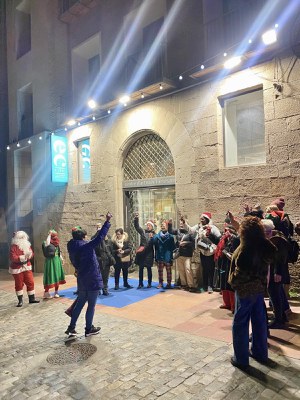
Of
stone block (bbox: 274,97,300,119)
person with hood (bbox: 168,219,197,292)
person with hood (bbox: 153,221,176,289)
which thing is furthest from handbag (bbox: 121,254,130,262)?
stone block (bbox: 274,97,300,119)

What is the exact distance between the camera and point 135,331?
210 inches

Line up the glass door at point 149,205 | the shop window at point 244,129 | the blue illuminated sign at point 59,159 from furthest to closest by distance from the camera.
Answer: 1. the blue illuminated sign at point 59,159
2. the glass door at point 149,205
3. the shop window at point 244,129

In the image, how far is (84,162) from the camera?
40.2 feet

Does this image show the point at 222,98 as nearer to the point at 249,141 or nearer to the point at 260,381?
the point at 249,141

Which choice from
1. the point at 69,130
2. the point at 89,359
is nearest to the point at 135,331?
the point at 89,359

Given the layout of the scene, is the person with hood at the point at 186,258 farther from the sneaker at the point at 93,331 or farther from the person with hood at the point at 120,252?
the sneaker at the point at 93,331

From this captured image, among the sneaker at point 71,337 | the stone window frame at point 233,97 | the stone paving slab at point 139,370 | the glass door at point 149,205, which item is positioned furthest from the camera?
the glass door at point 149,205

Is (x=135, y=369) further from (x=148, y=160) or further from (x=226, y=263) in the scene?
(x=148, y=160)

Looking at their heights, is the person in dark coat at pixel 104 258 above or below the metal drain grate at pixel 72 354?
above

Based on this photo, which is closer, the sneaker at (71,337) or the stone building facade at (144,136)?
the sneaker at (71,337)

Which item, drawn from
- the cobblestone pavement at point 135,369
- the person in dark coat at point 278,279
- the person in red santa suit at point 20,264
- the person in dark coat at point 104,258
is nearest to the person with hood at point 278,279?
the person in dark coat at point 278,279

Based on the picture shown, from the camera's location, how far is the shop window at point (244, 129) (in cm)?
775

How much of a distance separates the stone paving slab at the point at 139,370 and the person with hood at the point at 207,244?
2.31m

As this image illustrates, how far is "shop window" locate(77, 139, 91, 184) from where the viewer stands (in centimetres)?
1220
